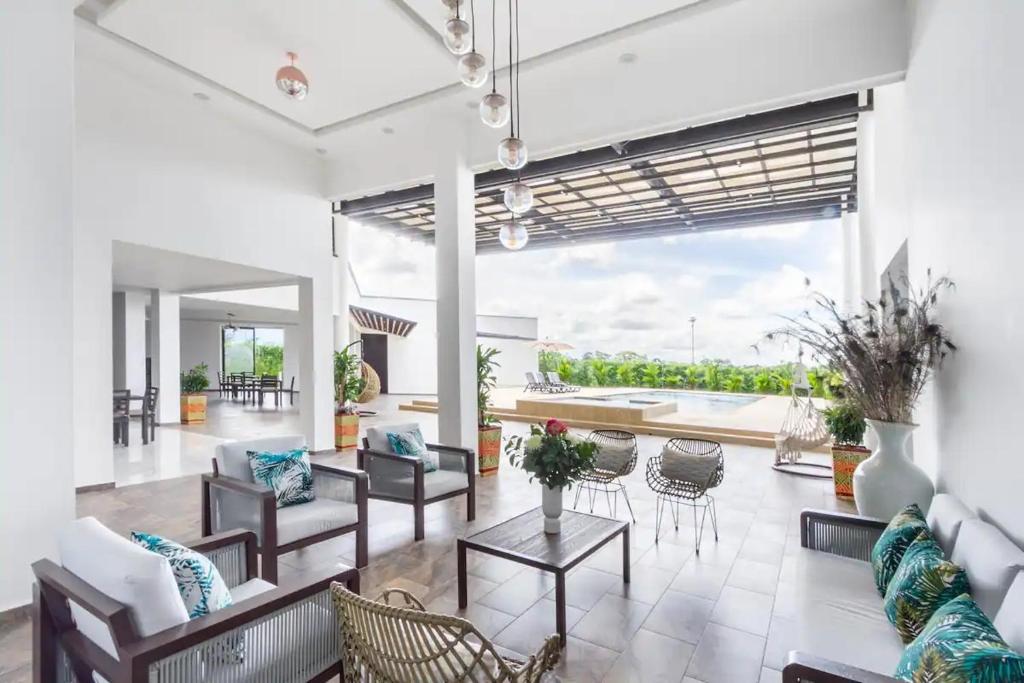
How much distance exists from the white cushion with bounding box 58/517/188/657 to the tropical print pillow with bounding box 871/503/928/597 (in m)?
2.66

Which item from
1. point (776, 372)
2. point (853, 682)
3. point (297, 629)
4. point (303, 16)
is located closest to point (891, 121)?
point (853, 682)

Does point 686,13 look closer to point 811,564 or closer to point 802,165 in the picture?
point 802,165

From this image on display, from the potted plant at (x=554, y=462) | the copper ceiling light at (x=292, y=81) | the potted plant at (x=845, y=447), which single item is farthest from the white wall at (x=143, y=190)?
the potted plant at (x=845, y=447)

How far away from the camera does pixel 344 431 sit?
24.1 ft

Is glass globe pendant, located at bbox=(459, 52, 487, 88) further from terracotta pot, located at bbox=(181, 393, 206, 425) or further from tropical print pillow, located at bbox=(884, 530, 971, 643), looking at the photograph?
terracotta pot, located at bbox=(181, 393, 206, 425)

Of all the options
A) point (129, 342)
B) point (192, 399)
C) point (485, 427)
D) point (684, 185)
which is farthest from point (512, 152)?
point (192, 399)

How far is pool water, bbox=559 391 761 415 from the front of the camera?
11.1m

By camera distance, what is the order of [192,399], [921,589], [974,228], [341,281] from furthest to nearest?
[341,281]
[192,399]
[974,228]
[921,589]

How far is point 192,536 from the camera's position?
386 cm

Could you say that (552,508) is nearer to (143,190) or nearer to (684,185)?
(143,190)

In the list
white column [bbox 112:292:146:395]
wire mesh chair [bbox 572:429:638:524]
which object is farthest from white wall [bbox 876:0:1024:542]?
white column [bbox 112:292:146:395]

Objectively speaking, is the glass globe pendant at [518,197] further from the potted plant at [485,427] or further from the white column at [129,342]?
the white column at [129,342]

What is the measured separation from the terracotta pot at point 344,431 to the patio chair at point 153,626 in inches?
221

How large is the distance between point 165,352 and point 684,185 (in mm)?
9270
